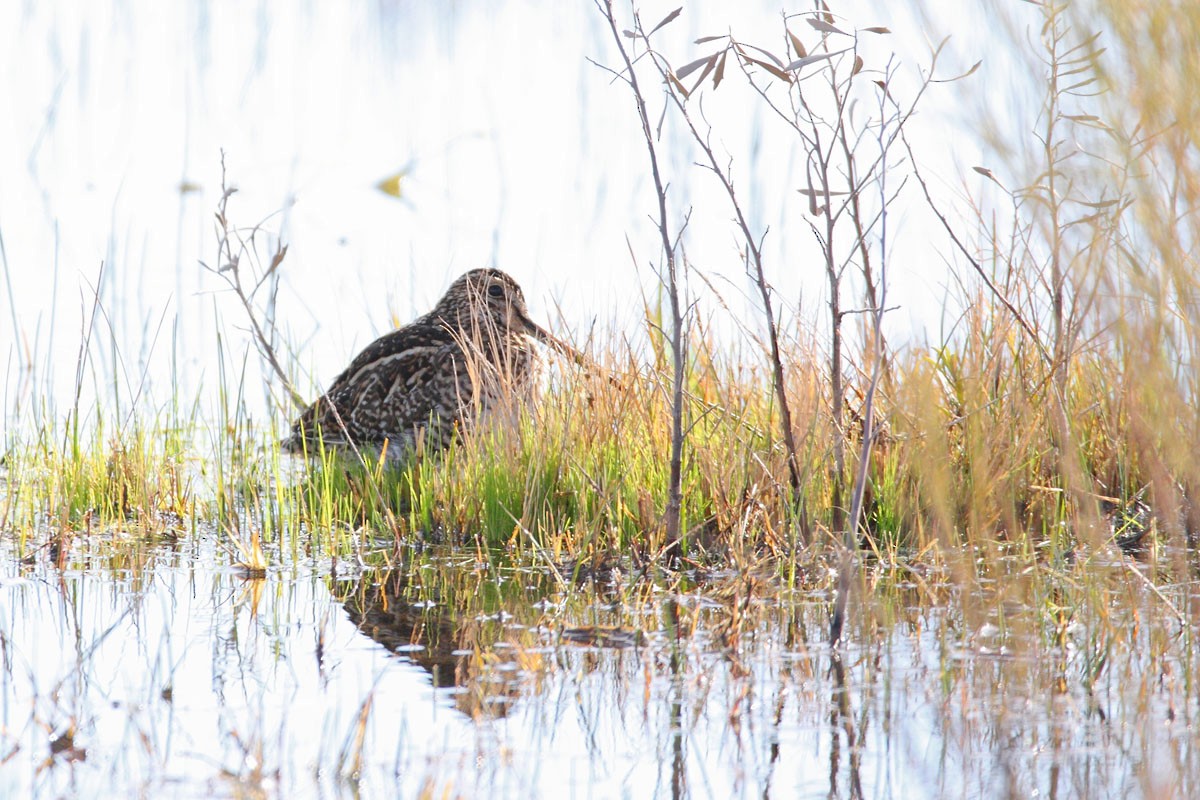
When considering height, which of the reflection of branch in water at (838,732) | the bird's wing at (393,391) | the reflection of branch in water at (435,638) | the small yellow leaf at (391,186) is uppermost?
the small yellow leaf at (391,186)

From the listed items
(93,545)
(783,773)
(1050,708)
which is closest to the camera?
(783,773)

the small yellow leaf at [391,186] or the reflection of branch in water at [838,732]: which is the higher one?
the small yellow leaf at [391,186]

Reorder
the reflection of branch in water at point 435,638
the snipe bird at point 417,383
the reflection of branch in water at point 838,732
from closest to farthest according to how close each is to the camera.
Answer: the reflection of branch in water at point 838,732
the reflection of branch in water at point 435,638
the snipe bird at point 417,383

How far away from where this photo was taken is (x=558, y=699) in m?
2.94

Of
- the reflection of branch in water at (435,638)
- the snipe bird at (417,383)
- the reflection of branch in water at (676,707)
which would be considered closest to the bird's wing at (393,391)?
the snipe bird at (417,383)

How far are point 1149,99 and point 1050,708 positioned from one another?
1.19 m

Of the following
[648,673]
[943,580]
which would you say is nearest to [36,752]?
[648,673]

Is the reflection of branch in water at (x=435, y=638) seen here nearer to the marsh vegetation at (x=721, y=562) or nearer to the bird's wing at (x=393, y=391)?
the marsh vegetation at (x=721, y=562)

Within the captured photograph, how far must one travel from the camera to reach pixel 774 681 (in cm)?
305

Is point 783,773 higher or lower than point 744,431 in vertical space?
lower

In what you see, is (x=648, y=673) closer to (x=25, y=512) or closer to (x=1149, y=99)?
(x=1149, y=99)

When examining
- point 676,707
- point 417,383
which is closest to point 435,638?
point 676,707

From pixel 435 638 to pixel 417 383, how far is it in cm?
251

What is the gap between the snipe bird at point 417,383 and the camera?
5809mm
